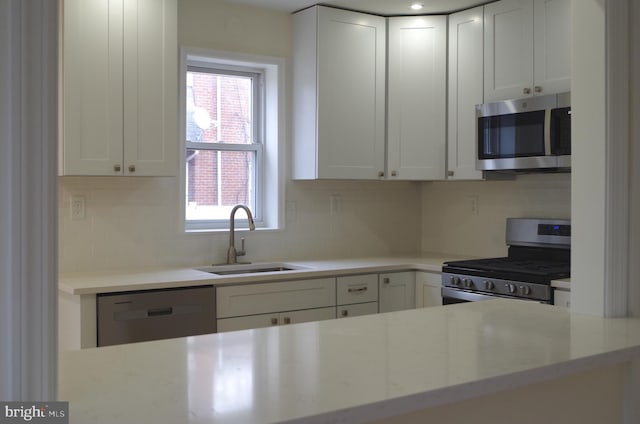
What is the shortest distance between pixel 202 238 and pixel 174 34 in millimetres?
1179

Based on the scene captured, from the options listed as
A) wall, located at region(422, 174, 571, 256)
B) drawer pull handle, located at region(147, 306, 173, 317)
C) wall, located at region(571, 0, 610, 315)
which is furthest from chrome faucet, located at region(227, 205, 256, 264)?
wall, located at region(571, 0, 610, 315)

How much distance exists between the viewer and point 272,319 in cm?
366

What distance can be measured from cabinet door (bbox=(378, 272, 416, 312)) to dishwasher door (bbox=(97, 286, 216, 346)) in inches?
43.2

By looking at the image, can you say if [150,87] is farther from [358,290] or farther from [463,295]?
[463,295]

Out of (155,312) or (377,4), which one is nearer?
(155,312)

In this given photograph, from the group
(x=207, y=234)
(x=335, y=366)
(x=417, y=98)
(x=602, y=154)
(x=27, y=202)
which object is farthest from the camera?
(x=417, y=98)

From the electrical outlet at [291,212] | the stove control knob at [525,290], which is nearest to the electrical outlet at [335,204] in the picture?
the electrical outlet at [291,212]

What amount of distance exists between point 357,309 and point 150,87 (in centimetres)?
167

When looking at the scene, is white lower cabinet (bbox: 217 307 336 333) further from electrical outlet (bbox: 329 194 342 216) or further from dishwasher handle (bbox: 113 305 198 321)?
electrical outlet (bbox: 329 194 342 216)

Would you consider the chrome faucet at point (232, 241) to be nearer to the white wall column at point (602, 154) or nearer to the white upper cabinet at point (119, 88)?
the white upper cabinet at point (119, 88)

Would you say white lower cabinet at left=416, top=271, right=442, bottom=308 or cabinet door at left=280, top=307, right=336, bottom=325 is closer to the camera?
cabinet door at left=280, top=307, right=336, bottom=325

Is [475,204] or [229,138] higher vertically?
[229,138]

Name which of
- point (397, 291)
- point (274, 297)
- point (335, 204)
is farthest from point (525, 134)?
point (274, 297)

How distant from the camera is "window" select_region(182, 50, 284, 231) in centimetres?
414
